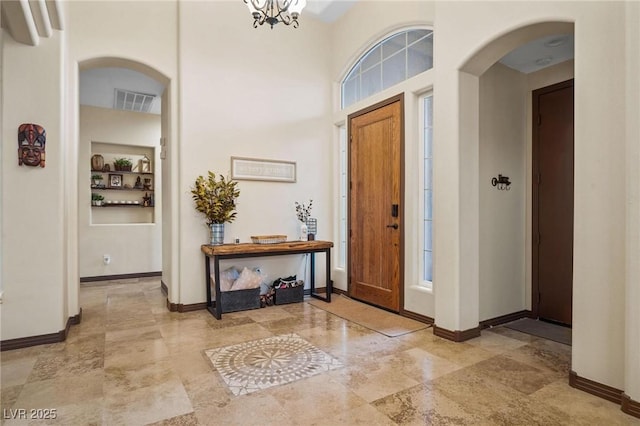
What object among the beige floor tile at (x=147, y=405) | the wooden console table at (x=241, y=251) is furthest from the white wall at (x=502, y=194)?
the beige floor tile at (x=147, y=405)

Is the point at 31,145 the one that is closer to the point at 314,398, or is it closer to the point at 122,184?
the point at 314,398

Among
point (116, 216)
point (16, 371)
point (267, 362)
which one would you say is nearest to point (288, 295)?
point (267, 362)

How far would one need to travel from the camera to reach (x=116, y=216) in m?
6.65

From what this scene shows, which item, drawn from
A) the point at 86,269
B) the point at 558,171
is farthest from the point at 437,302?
the point at 86,269

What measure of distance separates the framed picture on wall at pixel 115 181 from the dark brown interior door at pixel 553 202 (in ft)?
21.9

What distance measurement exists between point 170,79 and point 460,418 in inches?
A: 168

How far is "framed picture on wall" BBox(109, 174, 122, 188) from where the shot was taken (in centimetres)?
654

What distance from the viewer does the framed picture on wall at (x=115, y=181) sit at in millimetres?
6537

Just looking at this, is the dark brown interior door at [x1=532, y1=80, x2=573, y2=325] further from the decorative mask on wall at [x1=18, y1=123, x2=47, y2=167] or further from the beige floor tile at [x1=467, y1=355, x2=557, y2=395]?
the decorative mask on wall at [x1=18, y1=123, x2=47, y2=167]

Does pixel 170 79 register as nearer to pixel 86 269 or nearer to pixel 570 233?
pixel 86 269

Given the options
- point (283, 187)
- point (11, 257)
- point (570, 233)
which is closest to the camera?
point (11, 257)

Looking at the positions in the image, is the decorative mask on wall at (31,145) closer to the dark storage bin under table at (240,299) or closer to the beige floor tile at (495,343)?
the dark storage bin under table at (240,299)

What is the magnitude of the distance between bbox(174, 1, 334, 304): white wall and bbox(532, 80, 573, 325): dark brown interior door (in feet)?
8.41

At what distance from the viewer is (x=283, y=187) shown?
187 inches
